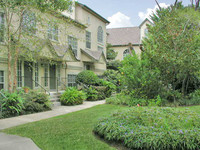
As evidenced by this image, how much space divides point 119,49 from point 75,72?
54.0 ft

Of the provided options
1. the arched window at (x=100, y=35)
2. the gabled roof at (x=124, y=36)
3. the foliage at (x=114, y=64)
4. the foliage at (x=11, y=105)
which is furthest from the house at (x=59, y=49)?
the gabled roof at (x=124, y=36)

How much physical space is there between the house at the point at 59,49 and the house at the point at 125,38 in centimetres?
951

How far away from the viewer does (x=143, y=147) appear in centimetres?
417

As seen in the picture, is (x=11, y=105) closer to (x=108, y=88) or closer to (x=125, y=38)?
(x=108, y=88)

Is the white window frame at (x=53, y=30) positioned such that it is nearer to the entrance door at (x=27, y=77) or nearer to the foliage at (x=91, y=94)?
the entrance door at (x=27, y=77)

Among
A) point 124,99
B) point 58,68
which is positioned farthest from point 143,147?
point 58,68

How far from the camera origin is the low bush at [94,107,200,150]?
13.2ft

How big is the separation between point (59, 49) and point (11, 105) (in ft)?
23.7

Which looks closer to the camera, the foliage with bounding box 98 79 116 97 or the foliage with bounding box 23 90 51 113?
the foliage with bounding box 23 90 51 113

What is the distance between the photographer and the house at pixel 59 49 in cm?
938

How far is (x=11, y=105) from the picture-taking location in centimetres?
836

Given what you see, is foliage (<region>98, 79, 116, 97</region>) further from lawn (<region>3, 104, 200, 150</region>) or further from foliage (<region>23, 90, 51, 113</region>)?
lawn (<region>3, 104, 200, 150</region>)

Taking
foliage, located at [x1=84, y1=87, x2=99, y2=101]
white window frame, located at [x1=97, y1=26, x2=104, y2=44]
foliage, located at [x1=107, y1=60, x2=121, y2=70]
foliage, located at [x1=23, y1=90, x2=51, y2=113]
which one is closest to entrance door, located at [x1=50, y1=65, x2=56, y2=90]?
foliage, located at [x1=84, y1=87, x2=99, y2=101]

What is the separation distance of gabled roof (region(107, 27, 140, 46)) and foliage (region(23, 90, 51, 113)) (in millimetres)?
24676
